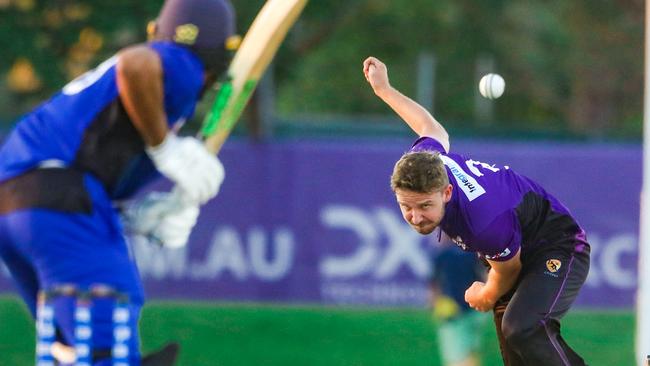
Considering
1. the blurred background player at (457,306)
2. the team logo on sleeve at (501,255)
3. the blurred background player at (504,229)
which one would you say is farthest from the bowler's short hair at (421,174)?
the blurred background player at (457,306)

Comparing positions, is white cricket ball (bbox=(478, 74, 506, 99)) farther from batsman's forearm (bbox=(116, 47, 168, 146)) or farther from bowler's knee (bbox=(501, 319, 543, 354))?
batsman's forearm (bbox=(116, 47, 168, 146))

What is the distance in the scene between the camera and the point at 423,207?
5805 millimetres

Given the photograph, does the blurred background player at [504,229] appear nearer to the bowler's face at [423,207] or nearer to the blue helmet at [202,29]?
the bowler's face at [423,207]

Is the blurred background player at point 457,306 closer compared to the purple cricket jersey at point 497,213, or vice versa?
the purple cricket jersey at point 497,213

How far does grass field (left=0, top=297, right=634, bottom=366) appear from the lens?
11414mm

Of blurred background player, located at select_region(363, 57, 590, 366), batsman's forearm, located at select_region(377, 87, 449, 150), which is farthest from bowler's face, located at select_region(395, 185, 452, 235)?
batsman's forearm, located at select_region(377, 87, 449, 150)

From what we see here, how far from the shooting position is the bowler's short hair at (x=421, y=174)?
5.74 meters

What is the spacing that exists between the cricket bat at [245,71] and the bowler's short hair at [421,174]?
1.06m

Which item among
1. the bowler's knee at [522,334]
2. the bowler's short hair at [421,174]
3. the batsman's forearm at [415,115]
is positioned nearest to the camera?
the bowler's short hair at [421,174]

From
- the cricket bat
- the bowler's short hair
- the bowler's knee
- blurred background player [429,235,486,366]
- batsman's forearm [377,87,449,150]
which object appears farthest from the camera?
blurred background player [429,235,486,366]

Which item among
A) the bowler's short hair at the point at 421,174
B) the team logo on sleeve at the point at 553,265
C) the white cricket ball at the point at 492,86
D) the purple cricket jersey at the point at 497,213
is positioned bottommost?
the team logo on sleeve at the point at 553,265

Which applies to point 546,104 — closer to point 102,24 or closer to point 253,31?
point 102,24

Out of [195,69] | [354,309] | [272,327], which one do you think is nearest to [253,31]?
[195,69]

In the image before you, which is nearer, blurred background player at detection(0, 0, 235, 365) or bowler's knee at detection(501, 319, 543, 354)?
blurred background player at detection(0, 0, 235, 365)
